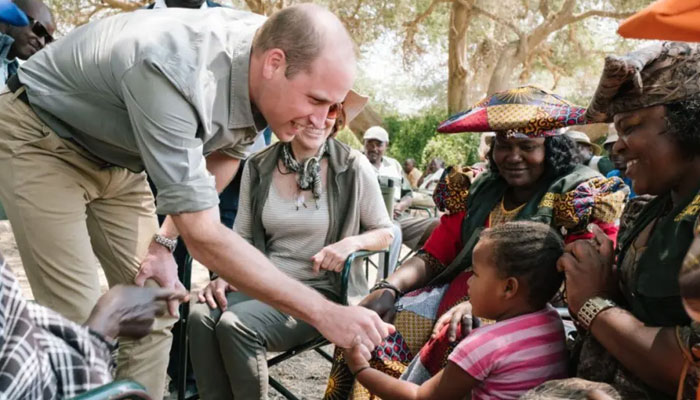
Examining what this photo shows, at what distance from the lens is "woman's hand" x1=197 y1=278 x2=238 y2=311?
3188 mm

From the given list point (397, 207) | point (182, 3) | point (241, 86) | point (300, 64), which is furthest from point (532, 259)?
point (397, 207)

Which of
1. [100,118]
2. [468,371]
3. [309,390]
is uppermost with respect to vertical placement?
[100,118]

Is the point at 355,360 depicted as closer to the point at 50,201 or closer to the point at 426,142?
the point at 50,201

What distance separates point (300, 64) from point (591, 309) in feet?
4.07

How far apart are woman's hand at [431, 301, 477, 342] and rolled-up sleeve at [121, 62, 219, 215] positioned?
104cm

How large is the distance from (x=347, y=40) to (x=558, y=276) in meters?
1.12

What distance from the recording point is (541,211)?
282 cm

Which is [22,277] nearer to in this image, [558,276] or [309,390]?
[309,390]

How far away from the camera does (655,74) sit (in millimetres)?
1999

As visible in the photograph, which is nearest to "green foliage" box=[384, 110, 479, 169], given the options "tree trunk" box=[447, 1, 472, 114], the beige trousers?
"tree trunk" box=[447, 1, 472, 114]

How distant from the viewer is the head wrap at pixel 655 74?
1960 millimetres

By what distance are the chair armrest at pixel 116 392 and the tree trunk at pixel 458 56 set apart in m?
17.0

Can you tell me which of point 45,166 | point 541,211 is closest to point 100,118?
point 45,166

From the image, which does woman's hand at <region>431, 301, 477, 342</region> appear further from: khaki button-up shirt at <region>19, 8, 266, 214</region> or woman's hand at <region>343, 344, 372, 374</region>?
khaki button-up shirt at <region>19, 8, 266, 214</region>
